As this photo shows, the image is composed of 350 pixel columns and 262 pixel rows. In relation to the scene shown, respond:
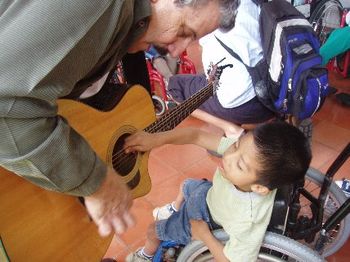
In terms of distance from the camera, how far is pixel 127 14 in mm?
712

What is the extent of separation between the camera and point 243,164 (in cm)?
102

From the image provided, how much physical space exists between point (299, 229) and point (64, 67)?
3.39 ft

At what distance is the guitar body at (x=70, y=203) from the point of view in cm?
85

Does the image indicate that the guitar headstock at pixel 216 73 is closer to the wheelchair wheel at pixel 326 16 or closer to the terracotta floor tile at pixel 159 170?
the terracotta floor tile at pixel 159 170

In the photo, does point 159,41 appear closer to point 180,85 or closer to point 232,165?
point 232,165

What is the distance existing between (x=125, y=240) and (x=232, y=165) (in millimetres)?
884

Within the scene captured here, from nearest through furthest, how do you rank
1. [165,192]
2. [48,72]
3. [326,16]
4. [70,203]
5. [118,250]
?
[48,72] < [70,203] < [118,250] < [165,192] < [326,16]

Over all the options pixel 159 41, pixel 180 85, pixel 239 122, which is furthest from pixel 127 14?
pixel 180 85

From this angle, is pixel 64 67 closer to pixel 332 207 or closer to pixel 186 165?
pixel 332 207

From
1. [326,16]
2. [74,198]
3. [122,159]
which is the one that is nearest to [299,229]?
[122,159]

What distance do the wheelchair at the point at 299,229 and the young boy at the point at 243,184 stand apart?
0.05 meters

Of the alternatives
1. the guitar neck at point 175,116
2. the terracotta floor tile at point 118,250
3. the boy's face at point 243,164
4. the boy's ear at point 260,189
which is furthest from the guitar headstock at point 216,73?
the terracotta floor tile at point 118,250

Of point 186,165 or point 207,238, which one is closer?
point 207,238

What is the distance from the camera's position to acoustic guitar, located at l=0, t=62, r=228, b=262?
0.85 metres
